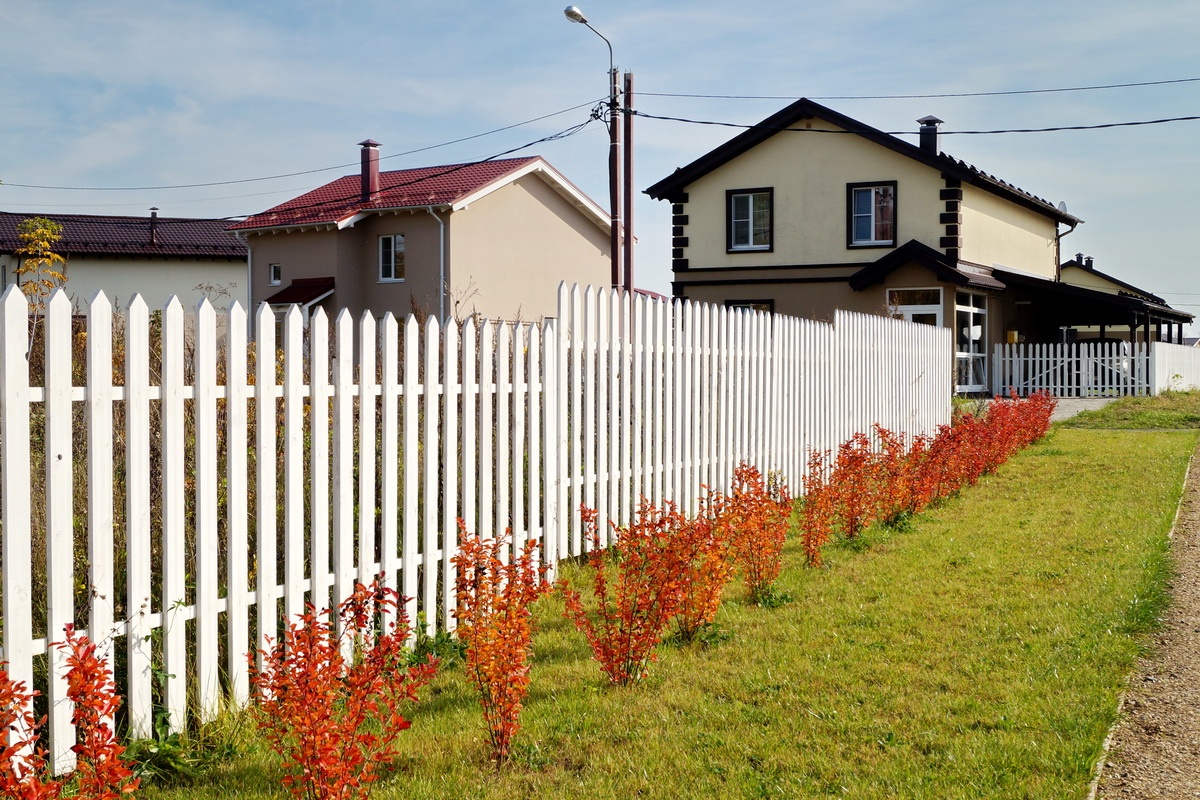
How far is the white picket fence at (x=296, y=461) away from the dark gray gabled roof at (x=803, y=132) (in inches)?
775

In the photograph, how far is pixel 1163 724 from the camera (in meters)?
4.72

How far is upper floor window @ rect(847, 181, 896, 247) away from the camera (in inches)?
1113

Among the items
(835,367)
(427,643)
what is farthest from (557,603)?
(835,367)

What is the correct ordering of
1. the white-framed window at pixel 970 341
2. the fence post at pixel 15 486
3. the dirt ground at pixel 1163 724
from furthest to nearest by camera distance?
the white-framed window at pixel 970 341 → the dirt ground at pixel 1163 724 → the fence post at pixel 15 486

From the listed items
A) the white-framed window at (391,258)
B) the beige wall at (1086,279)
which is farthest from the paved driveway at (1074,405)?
the beige wall at (1086,279)

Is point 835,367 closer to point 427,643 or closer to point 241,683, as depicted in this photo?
point 427,643

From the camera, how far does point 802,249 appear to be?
29.0 meters

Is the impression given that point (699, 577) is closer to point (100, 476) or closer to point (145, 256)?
point (100, 476)

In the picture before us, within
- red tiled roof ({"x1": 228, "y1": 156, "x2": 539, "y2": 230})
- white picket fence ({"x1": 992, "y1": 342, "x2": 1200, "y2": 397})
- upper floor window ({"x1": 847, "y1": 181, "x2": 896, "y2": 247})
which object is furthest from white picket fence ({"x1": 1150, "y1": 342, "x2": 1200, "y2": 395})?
red tiled roof ({"x1": 228, "y1": 156, "x2": 539, "y2": 230})

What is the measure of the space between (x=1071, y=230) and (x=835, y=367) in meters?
29.0

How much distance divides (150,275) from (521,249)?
1876cm

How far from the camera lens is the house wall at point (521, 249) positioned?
31516mm

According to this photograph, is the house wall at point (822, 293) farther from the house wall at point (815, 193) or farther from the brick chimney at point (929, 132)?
the brick chimney at point (929, 132)

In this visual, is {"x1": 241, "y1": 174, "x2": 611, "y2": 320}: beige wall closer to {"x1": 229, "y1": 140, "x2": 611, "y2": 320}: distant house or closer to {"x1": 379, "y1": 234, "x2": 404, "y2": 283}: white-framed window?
{"x1": 229, "y1": 140, "x2": 611, "y2": 320}: distant house
